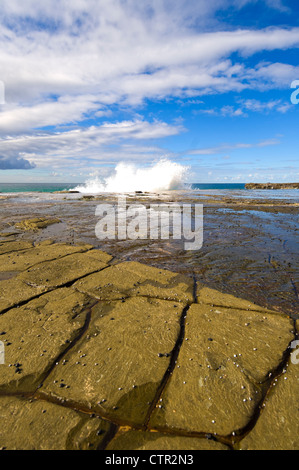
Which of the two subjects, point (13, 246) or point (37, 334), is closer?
point (37, 334)

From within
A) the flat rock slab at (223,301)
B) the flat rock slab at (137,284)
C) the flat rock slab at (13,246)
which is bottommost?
the flat rock slab at (223,301)

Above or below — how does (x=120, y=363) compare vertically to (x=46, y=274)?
below

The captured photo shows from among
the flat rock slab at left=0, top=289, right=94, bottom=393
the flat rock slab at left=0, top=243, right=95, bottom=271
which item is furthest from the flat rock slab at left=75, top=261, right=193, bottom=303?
the flat rock slab at left=0, top=243, right=95, bottom=271

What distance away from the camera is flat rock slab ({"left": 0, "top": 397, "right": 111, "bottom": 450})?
1798mm

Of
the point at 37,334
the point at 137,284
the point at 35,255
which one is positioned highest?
the point at 35,255

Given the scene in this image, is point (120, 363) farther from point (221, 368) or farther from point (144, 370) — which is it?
point (221, 368)

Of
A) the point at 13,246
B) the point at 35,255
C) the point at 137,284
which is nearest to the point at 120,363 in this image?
the point at 137,284

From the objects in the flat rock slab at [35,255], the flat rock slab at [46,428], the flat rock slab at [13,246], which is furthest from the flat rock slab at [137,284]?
the flat rock slab at [13,246]

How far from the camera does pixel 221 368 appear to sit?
2520mm

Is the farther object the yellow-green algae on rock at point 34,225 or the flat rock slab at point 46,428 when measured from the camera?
the yellow-green algae on rock at point 34,225

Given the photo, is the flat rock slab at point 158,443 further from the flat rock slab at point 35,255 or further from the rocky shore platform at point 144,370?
the flat rock slab at point 35,255

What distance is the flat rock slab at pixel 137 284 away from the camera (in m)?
4.25

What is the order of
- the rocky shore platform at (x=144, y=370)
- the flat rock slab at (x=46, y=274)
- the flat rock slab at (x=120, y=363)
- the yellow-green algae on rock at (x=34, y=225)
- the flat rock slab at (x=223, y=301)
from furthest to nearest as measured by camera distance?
the yellow-green algae on rock at (x=34, y=225) → the flat rock slab at (x=46, y=274) → the flat rock slab at (x=223, y=301) → the flat rock slab at (x=120, y=363) → the rocky shore platform at (x=144, y=370)

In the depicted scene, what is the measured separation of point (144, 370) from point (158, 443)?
29.0 inches
